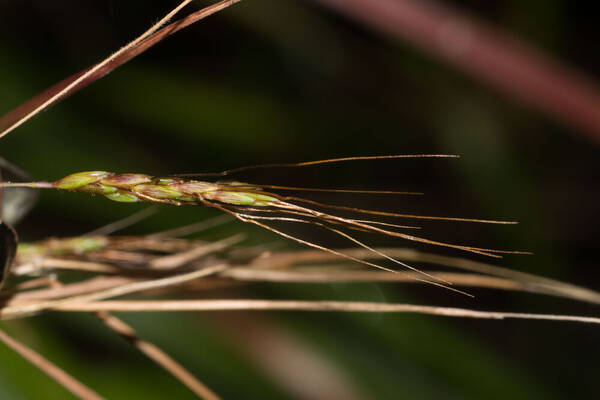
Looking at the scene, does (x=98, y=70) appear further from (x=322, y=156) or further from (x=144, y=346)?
(x=322, y=156)

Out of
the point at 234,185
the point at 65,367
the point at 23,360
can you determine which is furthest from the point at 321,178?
the point at 234,185

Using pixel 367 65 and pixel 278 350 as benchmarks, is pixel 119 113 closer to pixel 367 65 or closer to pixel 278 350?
pixel 278 350

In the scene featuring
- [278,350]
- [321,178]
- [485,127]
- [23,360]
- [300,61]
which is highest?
[300,61]

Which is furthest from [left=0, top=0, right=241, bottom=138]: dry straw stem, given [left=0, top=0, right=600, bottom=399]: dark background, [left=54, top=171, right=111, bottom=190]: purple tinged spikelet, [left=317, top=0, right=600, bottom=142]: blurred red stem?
[left=317, top=0, right=600, bottom=142]: blurred red stem

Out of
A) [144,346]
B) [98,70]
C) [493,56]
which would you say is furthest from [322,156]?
[98,70]

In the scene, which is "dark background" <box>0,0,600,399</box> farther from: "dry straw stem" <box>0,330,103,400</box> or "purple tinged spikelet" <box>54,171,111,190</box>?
"purple tinged spikelet" <box>54,171,111,190</box>

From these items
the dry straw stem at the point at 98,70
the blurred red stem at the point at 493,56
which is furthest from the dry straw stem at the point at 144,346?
the blurred red stem at the point at 493,56
